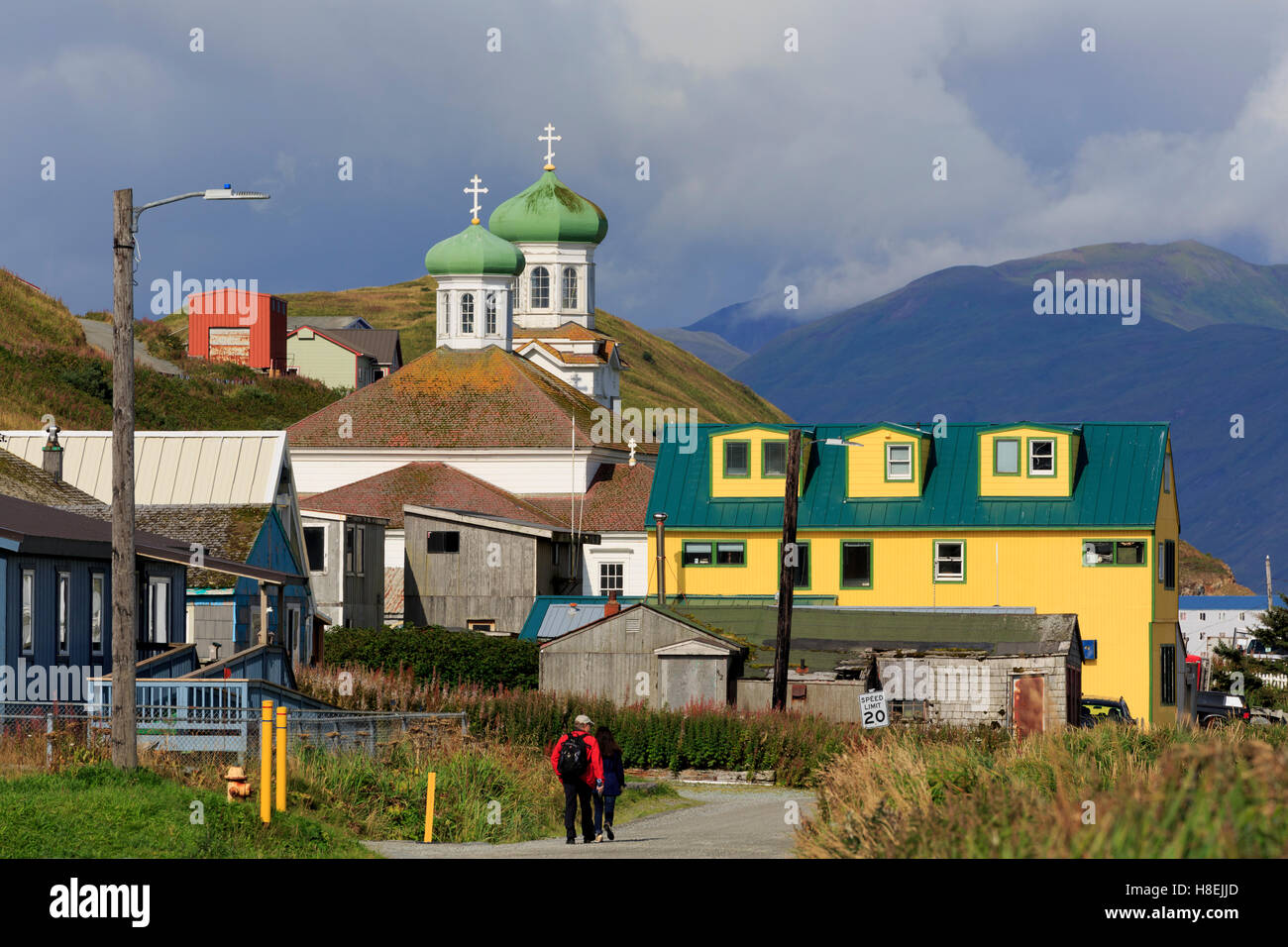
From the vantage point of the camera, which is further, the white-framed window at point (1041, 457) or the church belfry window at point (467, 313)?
the church belfry window at point (467, 313)

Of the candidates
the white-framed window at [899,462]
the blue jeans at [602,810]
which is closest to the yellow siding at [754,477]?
the white-framed window at [899,462]

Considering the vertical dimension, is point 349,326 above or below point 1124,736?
above

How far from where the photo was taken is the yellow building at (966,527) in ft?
189

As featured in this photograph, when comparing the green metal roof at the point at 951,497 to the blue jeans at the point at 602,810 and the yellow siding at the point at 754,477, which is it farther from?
the blue jeans at the point at 602,810

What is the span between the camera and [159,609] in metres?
34.2

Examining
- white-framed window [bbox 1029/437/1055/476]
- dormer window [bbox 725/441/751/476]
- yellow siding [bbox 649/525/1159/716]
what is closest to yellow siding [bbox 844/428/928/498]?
yellow siding [bbox 649/525/1159/716]

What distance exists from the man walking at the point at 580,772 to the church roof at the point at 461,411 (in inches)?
2272

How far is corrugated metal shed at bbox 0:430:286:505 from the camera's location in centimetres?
4638

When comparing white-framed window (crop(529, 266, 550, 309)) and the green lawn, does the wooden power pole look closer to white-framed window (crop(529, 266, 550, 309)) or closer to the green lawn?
the green lawn

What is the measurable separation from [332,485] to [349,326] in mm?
77978
